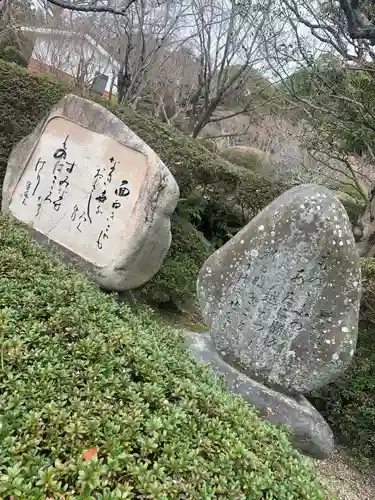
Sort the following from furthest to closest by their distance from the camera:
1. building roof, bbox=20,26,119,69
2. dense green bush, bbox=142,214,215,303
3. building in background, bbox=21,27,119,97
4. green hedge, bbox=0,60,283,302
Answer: building in background, bbox=21,27,119,97 < building roof, bbox=20,26,119,69 < green hedge, bbox=0,60,283,302 < dense green bush, bbox=142,214,215,303

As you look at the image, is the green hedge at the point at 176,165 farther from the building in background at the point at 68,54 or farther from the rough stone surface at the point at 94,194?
the building in background at the point at 68,54

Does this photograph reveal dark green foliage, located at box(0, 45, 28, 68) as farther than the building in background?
Yes

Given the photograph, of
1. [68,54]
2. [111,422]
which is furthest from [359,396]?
[68,54]

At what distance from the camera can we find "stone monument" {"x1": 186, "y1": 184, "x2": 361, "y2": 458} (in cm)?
378

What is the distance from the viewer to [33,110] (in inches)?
269

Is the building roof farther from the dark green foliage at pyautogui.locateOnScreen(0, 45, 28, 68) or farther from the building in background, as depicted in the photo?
the dark green foliage at pyautogui.locateOnScreen(0, 45, 28, 68)

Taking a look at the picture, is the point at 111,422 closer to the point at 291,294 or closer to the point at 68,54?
the point at 291,294

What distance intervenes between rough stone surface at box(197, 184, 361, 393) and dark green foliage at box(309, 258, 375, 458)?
985 millimetres

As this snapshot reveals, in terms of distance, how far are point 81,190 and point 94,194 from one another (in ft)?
0.61

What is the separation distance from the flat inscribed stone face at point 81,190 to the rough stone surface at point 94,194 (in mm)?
11

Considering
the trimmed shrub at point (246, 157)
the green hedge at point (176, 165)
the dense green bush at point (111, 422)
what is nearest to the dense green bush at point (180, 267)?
the green hedge at point (176, 165)

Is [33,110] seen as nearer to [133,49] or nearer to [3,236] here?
[3,236]

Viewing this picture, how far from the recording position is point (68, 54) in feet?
43.8

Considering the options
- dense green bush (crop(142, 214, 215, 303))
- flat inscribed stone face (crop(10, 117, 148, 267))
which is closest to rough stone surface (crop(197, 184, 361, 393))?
flat inscribed stone face (crop(10, 117, 148, 267))
